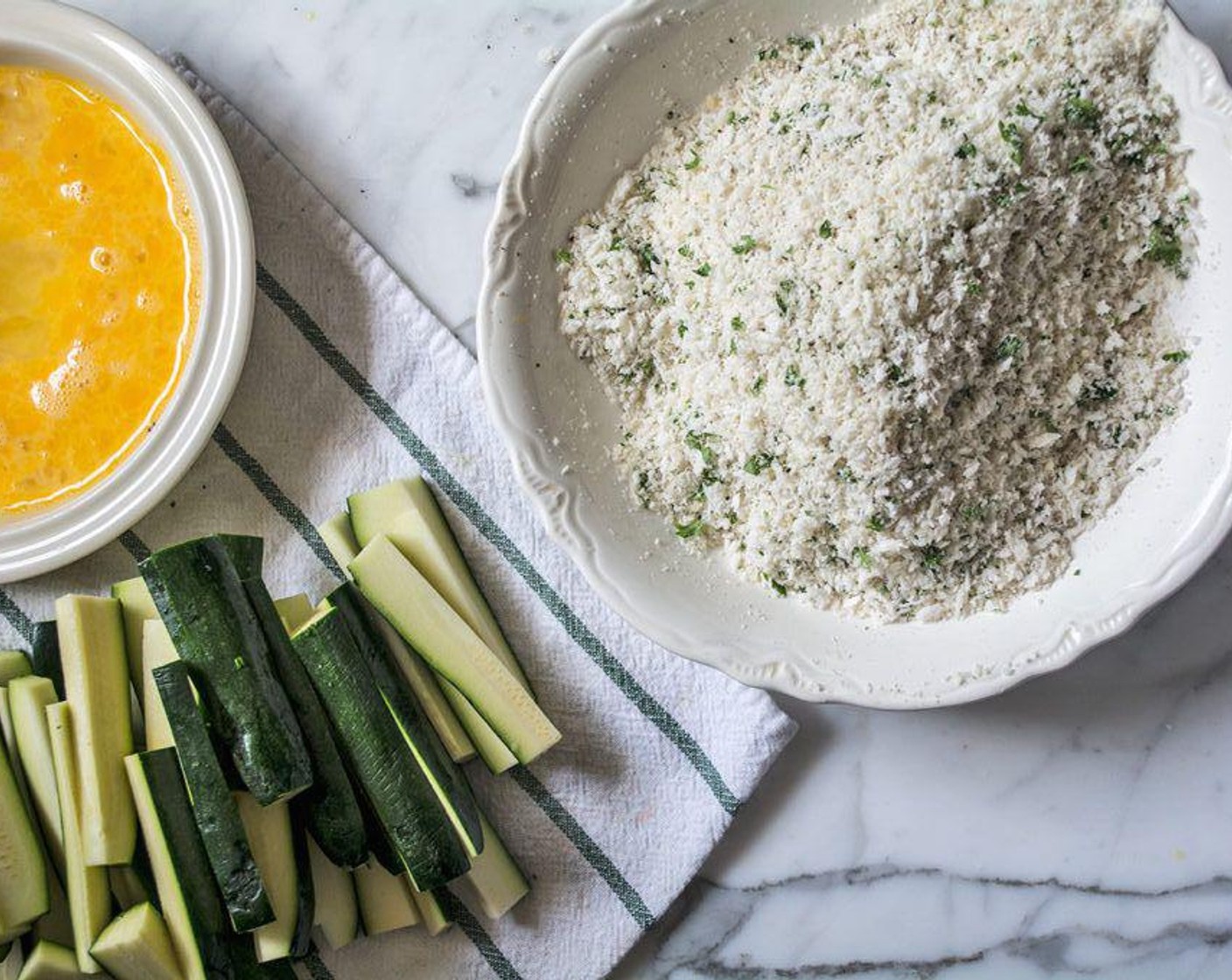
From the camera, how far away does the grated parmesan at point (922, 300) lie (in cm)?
158

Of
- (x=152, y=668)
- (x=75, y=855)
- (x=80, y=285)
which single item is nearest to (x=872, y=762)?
(x=152, y=668)

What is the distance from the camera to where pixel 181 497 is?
207 cm

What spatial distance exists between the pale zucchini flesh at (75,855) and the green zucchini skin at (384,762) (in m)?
Answer: 0.41

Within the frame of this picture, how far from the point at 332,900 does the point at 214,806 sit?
269 mm

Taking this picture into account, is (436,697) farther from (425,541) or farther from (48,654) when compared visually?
(48,654)

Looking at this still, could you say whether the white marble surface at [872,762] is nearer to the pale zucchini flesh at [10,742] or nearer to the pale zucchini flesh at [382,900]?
the pale zucchini flesh at [382,900]

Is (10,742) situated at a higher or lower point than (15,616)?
lower

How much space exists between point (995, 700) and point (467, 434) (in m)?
0.96

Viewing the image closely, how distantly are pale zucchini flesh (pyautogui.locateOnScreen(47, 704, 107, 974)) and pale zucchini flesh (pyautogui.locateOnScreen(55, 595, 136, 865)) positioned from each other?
0.04 feet

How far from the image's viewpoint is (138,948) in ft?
6.20

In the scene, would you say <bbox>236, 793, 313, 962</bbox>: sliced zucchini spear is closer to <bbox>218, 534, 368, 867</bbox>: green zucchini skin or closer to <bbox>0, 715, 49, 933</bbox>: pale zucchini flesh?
<bbox>218, 534, 368, 867</bbox>: green zucchini skin

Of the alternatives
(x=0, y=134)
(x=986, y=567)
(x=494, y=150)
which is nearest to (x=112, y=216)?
(x=0, y=134)

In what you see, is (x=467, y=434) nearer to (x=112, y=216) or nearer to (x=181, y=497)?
(x=181, y=497)

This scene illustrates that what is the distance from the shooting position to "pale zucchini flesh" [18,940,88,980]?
76.0 inches
